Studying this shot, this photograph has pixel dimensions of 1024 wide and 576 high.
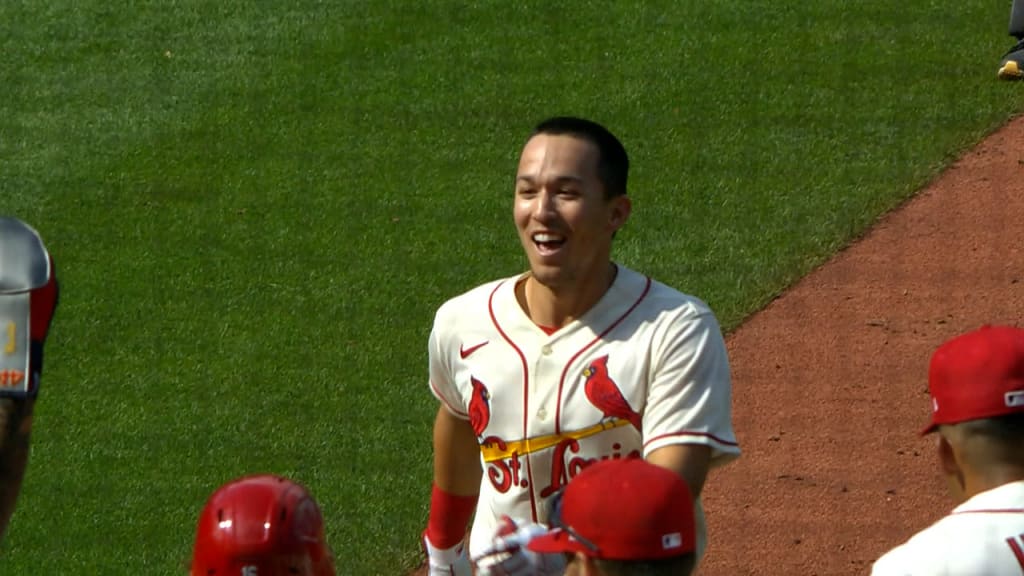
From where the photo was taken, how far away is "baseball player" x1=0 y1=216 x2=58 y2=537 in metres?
2.69

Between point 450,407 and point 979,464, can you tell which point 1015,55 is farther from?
point 979,464

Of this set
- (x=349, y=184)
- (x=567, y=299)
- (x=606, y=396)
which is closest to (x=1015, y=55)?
(x=349, y=184)

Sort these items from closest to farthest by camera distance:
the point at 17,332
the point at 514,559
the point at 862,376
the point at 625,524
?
the point at 625,524
the point at 17,332
the point at 514,559
the point at 862,376

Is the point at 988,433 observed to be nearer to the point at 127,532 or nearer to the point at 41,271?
the point at 41,271

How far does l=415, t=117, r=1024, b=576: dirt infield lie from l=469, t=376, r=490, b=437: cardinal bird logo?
7.28 feet

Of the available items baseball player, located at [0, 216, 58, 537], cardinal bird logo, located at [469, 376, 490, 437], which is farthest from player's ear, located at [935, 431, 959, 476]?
baseball player, located at [0, 216, 58, 537]

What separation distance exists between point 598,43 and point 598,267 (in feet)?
19.5

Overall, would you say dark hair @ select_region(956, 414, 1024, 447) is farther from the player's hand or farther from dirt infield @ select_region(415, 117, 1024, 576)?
dirt infield @ select_region(415, 117, 1024, 576)

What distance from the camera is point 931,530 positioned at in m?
2.88

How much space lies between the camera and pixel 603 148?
3.63 m

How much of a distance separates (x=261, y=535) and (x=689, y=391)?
1.16 meters

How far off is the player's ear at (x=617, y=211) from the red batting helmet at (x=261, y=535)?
1.21 metres

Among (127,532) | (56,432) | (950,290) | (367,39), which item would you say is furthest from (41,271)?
(367,39)

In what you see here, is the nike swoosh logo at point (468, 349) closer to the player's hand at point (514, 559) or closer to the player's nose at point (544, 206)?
the player's nose at point (544, 206)
